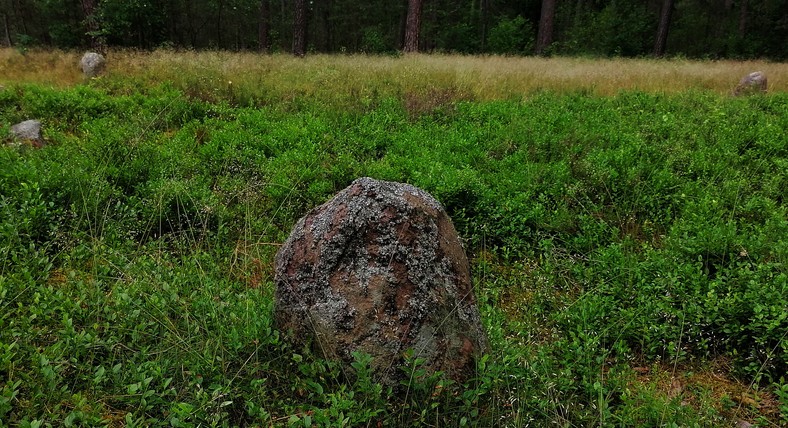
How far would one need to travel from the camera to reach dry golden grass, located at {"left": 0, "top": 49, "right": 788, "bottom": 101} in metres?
9.77

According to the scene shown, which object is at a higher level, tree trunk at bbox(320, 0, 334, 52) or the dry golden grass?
tree trunk at bbox(320, 0, 334, 52)

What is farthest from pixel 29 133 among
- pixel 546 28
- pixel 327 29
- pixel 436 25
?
pixel 327 29

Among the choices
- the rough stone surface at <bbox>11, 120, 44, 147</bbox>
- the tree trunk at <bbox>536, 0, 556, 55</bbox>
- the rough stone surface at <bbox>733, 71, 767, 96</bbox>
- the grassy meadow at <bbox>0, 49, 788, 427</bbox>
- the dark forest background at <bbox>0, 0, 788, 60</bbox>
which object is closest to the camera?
the grassy meadow at <bbox>0, 49, 788, 427</bbox>

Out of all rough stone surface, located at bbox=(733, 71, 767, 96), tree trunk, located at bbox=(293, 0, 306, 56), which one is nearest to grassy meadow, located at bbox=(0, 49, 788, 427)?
rough stone surface, located at bbox=(733, 71, 767, 96)

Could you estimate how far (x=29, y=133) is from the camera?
21.2ft

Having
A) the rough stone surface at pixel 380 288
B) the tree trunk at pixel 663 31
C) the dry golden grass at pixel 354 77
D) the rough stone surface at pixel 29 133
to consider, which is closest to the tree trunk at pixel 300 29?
the dry golden grass at pixel 354 77

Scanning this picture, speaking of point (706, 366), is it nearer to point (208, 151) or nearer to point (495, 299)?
point (495, 299)

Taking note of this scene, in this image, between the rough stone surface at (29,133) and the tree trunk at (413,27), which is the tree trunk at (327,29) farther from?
the rough stone surface at (29,133)

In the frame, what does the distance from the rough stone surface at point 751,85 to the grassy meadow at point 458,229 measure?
1.25m

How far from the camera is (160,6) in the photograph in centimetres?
2219

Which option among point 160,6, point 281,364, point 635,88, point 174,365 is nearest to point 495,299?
point 281,364

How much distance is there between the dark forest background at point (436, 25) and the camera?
788 inches

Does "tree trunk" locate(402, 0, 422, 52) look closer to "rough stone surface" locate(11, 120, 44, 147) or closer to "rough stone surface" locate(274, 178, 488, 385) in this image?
"rough stone surface" locate(11, 120, 44, 147)

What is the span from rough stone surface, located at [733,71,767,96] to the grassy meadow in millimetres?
1254
